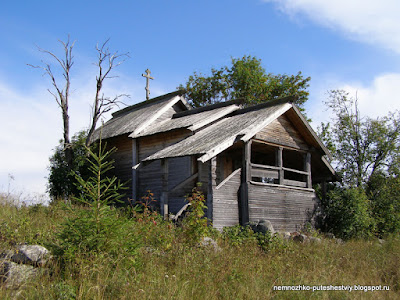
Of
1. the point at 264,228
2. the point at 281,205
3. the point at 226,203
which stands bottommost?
the point at 264,228

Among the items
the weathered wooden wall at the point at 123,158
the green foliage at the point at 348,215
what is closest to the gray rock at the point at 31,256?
the weathered wooden wall at the point at 123,158

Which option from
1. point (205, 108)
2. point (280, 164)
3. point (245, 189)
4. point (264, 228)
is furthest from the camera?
point (205, 108)

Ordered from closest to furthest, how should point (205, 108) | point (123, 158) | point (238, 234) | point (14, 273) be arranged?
point (14, 273) < point (238, 234) < point (205, 108) < point (123, 158)

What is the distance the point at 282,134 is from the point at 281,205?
9.62 ft

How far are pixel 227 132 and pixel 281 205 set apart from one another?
11.9ft

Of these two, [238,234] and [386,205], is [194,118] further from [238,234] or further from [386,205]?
[386,205]

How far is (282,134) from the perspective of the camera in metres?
16.2

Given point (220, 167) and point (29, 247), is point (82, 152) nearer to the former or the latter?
point (220, 167)

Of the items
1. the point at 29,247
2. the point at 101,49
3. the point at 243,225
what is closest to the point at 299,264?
the point at 243,225

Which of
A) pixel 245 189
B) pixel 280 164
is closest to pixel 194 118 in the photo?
pixel 280 164

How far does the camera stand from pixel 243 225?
13.3 metres

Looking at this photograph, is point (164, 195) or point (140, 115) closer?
point (164, 195)

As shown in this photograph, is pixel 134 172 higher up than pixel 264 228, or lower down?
higher up

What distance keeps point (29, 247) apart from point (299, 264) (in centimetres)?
562
